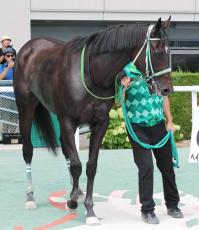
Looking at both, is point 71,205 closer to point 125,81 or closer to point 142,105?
point 142,105

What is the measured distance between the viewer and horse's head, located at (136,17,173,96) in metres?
4.66

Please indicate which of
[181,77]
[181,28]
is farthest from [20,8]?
[181,77]

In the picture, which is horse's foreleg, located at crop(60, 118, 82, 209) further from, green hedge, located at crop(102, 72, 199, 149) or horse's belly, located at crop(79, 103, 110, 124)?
green hedge, located at crop(102, 72, 199, 149)

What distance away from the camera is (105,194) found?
20.9 ft

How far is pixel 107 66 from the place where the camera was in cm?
506

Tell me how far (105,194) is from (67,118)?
4.67 feet

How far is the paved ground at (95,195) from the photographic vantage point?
516 cm

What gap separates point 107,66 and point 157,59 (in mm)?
Result: 528

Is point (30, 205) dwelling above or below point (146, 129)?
below

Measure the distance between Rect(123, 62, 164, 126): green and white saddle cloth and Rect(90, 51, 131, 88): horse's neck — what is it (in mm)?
187

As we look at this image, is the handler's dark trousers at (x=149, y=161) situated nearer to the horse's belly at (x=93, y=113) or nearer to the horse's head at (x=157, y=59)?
the horse's belly at (x=93, y=113)

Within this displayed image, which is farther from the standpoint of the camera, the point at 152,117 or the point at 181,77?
the point at 181,77

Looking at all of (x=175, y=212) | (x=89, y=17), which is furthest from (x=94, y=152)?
(x=89, y=17)

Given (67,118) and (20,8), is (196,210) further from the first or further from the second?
(20,8)
